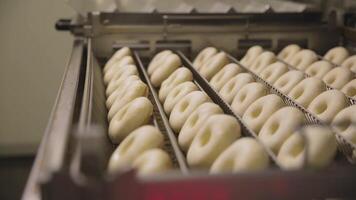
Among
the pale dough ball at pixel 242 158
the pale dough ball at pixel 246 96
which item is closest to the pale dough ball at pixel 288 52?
the pale dough ball at pixel 246 96

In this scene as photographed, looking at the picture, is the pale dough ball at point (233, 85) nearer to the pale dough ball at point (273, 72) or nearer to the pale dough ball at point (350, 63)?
the pale dough ball at point (273, 72)

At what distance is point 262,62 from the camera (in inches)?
75.4

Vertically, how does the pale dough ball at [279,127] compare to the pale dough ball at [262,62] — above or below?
below

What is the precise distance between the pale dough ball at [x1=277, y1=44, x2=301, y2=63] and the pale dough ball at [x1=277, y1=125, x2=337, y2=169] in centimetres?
103

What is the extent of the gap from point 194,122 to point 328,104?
41 cm

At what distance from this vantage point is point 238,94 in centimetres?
150

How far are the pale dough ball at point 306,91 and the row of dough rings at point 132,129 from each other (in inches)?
19.3

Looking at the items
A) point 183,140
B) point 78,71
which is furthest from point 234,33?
point 183,140

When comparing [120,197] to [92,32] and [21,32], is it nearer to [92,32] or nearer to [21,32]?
[92,32]

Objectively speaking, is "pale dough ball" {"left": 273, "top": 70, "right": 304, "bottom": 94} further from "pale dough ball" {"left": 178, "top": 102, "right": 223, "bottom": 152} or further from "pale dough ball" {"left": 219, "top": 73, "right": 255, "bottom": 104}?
"pale dough ball" {"left": 178, "top": 102, "right": 223, "bottom": 152}

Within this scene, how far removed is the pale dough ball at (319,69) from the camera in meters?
1.72

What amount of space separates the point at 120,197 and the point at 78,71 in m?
0.95

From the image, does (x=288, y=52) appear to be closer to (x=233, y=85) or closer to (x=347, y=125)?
(x=233, y=85)

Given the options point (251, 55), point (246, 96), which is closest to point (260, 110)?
point (246, 96)
